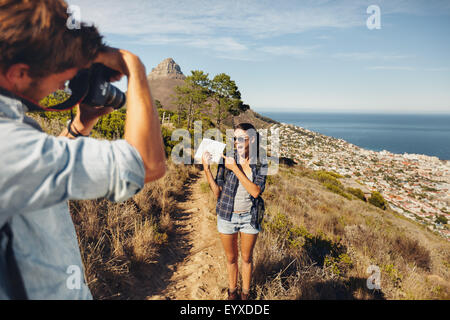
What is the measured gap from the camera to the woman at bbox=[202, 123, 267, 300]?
8.01ft

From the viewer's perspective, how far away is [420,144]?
109562mm

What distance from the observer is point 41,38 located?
58 centimetres

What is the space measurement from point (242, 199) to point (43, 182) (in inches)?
84.3

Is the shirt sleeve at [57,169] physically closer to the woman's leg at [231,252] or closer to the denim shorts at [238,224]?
the denim shorts at [238,224]

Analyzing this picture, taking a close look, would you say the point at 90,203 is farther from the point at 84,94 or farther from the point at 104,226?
the point at 84,94

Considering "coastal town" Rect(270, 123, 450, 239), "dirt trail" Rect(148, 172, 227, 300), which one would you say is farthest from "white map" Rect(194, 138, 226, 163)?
"coastal town" Rect(270, 123, 450, 239)

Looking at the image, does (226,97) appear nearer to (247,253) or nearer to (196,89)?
(196,89)

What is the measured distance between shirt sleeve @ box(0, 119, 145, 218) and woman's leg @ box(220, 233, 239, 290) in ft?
6.88

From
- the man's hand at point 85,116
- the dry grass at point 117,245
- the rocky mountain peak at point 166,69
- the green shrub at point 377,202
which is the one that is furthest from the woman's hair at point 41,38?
the rocky mountain peak at point 166,69

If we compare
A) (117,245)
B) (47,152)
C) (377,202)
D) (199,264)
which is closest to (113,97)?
(47,152)

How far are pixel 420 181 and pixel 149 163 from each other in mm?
45101

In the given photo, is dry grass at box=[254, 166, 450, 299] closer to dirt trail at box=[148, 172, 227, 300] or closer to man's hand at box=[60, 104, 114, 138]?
Result: dirt trail at box=[148, 172, 227, 300]
